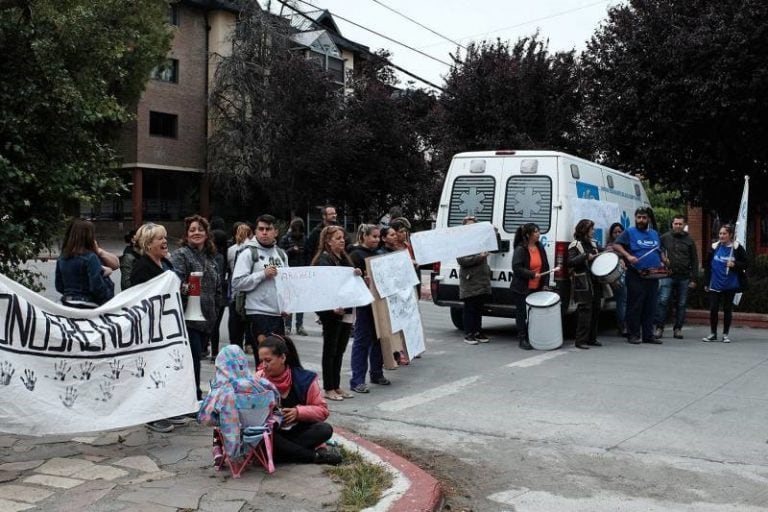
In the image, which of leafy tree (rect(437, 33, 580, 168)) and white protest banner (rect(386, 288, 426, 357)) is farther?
leafy tree (rect(437, 33, 580, 168))

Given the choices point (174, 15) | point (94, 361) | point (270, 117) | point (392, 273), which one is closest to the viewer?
point (94, 361)

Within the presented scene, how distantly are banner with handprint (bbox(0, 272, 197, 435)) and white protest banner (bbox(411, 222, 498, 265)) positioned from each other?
516 cm

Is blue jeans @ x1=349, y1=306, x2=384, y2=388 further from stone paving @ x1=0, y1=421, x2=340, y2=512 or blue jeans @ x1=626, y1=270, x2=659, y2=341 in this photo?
blue jeans @ x1=626, y1=270, x2=659, y2=341

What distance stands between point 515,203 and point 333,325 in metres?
4.85

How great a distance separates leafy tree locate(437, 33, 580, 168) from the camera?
87.4 ft

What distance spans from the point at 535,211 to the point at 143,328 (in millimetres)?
7049

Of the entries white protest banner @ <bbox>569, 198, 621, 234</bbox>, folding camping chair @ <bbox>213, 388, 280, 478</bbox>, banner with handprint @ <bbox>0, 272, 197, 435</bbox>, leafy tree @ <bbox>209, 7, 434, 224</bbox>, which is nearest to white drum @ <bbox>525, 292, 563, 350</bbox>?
white protest banner @ <bbox>569, 198, 621, 234</bbox>

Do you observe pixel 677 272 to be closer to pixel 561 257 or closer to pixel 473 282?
pixel 561 257

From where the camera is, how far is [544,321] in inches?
440

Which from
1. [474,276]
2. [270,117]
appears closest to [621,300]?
[474,276]

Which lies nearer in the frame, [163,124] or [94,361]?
[94,361]

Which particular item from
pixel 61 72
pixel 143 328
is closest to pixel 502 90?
pixel 61 72

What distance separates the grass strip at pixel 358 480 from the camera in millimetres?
4918

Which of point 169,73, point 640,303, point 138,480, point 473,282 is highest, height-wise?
point 169,73
